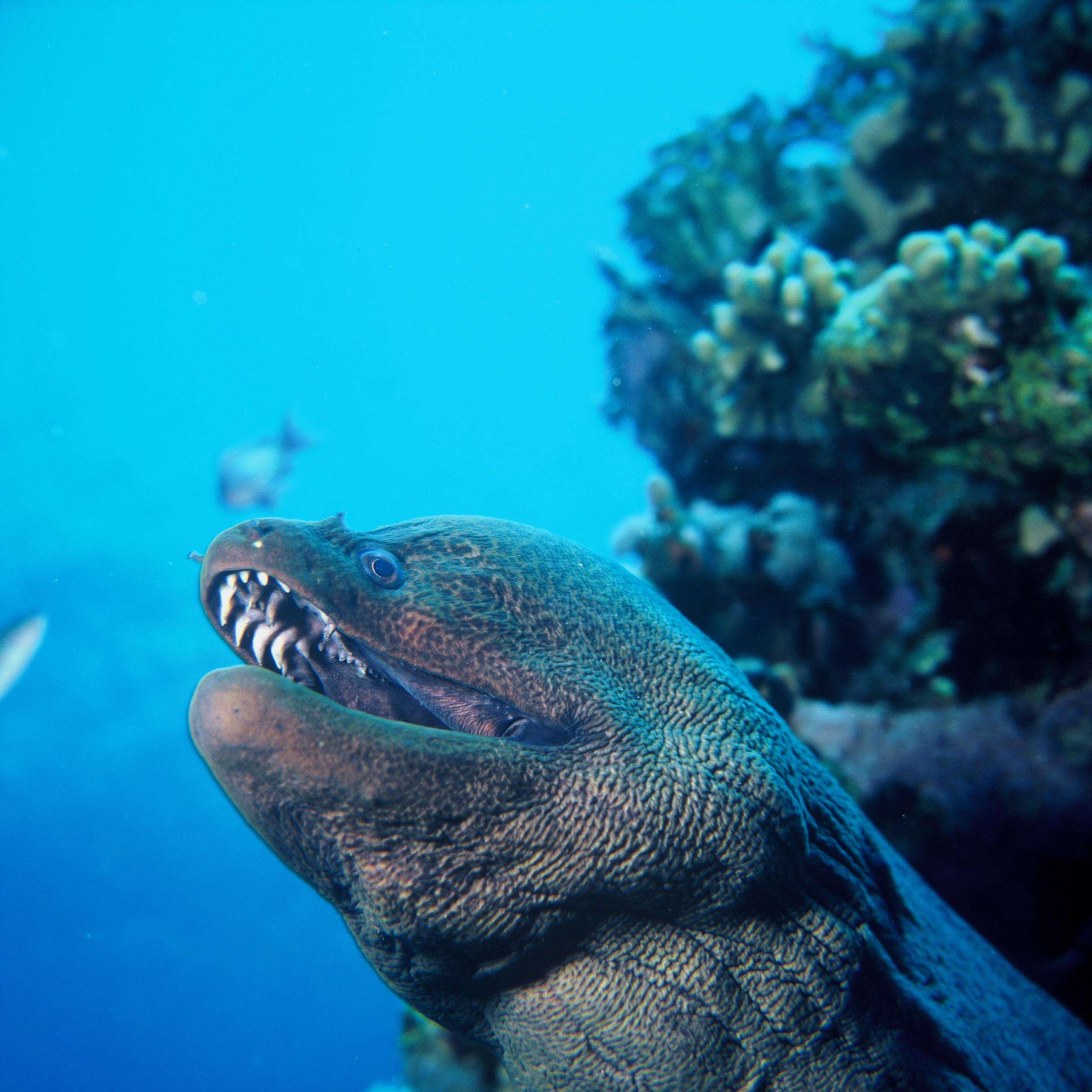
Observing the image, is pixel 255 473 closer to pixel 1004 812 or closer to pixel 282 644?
pixel 282 644

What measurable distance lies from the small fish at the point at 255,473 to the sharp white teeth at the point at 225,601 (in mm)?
8664

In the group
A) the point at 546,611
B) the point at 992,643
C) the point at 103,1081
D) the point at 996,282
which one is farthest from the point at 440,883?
the point at 103,1081

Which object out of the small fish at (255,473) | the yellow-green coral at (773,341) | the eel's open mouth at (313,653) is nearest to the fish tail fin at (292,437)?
the small fish at (255,473)

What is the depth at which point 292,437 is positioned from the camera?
1033 cm

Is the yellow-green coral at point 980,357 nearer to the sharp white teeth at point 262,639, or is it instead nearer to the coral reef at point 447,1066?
the sharp white teeth at point 262,639

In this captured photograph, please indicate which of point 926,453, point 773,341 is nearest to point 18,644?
point 773,341

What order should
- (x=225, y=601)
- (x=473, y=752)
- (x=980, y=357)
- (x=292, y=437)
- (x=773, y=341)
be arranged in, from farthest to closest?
(x=292, y=437) → (x=773, y=341) → (x=980, y=357) → (x=225, y=601) → (x=473, y=752)

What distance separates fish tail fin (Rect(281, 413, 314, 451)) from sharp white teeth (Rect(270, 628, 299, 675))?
9.35 meters

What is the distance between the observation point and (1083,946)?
3234 mm

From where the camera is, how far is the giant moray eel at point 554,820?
136 centimetres

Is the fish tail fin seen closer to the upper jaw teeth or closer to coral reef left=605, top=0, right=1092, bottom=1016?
coral reef left=605, top=0, right=1092, bottom=1016

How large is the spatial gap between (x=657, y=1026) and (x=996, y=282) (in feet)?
13.2

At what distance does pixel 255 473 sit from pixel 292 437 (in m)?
0.91

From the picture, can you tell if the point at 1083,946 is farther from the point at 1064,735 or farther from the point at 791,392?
the point at 791,392
